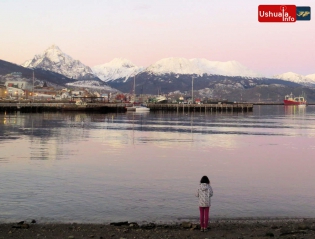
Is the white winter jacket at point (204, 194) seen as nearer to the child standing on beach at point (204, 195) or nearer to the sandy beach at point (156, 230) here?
the child standing on beach at point (204, 195)

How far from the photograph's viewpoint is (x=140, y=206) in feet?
67.9

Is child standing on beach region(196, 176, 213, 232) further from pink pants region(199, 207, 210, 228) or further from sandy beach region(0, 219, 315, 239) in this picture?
sandy beach region(0, 219, 315, 239)

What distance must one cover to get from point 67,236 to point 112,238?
58.7 inches

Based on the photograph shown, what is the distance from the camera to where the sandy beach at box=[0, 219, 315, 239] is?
1545 cm

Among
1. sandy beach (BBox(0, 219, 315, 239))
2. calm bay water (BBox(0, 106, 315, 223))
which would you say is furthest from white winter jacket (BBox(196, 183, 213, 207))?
calm bay water (BBox(0, 106, 315, 223))

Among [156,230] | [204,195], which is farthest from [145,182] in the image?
[204,195]

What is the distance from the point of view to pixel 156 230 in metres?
16.2

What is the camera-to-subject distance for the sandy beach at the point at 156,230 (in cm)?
1545

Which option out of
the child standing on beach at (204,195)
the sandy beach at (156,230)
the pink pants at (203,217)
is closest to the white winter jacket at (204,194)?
the child standing on beach at (204,195)

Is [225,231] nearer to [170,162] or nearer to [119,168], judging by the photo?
[119,168]

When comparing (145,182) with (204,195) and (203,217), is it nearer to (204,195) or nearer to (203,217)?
(203,217)

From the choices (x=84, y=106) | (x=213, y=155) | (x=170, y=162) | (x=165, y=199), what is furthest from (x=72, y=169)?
(x=84, y=106)

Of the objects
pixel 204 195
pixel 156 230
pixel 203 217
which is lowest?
pixel 156 230

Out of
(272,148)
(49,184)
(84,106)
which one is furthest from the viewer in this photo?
(84,106)
